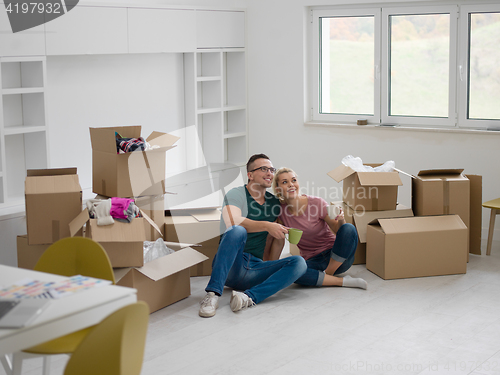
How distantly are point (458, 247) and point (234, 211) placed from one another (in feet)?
5.06

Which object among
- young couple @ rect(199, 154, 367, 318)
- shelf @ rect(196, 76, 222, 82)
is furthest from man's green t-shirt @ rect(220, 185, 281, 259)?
shelf @ rect(196, 76, 222, 82)

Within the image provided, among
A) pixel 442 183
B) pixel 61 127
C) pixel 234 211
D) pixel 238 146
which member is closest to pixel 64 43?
pixel 61 127

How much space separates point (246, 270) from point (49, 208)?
1181mm

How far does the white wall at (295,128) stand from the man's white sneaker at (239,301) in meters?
2.24

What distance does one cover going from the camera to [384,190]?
4.16 meters

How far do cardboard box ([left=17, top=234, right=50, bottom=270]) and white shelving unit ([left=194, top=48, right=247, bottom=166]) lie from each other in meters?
2.29

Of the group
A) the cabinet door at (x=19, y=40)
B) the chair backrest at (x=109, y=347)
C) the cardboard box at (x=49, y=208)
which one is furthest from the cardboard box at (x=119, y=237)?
the chair backrest at (x=109, y=347)

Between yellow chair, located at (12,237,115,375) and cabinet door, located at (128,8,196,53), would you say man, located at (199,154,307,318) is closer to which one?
yellow chair, located at (12,237,115,375)

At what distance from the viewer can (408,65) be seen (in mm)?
5156

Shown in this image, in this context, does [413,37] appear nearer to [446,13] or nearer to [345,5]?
[446,13]

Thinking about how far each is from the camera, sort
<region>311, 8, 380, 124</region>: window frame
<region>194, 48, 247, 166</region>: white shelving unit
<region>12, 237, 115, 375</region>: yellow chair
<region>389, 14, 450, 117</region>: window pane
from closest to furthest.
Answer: <region>12, 237, 115, 375</region>: yellow chair → <region>389, 14, 450, 117</region>: window pane → <region>311, 8, 380, 124</region>: window frame → <region>194, 48, 247, 166</region>: white shelving unit

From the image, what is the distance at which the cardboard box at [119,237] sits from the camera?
3141 mm

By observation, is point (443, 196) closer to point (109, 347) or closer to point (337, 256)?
point (337, 256)

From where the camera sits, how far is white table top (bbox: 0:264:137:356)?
157 centimetres
